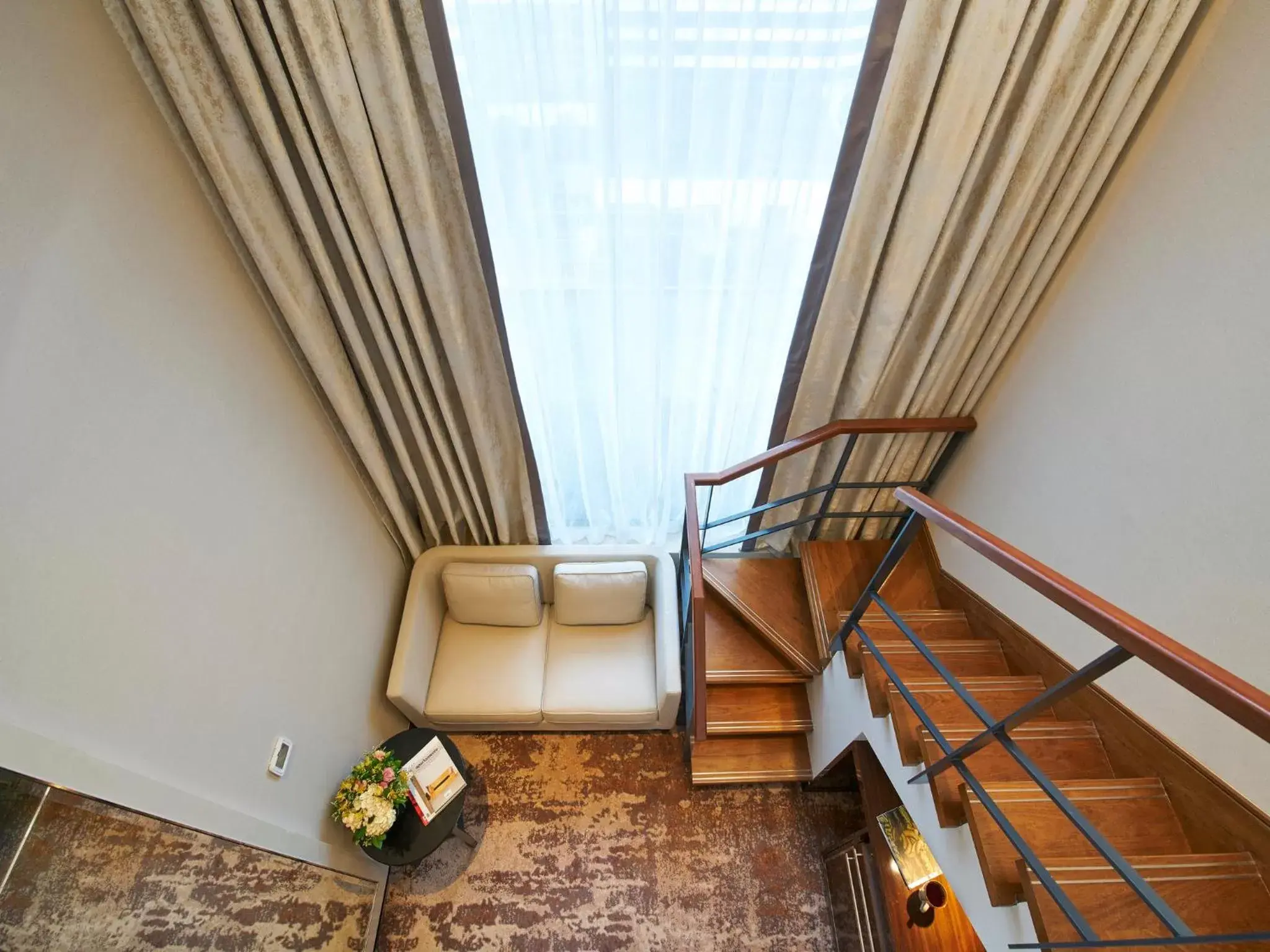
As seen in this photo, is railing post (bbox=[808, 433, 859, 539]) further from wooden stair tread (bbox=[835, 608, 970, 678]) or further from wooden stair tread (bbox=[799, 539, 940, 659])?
wooden stair tread (bbox=[835, 608, 970, 678])

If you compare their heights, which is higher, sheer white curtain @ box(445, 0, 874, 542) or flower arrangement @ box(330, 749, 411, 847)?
sheer white curtain @ box(445, 0, 874, 542)

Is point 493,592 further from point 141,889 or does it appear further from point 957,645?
point 957,645

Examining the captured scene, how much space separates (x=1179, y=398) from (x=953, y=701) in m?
1.07

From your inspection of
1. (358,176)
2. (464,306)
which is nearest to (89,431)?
(358,176)

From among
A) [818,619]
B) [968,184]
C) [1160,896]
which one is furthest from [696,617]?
[968,184]

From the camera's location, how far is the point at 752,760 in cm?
264

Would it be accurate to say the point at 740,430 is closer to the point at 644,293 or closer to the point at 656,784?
the point at 644,293

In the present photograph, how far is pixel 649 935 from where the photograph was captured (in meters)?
2.39

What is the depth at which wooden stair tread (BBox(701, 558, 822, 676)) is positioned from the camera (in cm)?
253

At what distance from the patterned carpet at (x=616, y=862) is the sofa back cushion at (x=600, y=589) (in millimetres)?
611

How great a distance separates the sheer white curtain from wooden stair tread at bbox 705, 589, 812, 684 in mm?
795

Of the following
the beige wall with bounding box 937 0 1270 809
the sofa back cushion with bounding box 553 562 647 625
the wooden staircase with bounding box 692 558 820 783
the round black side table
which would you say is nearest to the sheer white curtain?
the sofa back cushion with bounding box 553 562 647 625

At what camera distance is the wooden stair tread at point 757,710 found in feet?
8.37

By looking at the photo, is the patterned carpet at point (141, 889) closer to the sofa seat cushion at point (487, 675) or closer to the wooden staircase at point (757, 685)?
the sofa seat cushion at point (487, 675)
